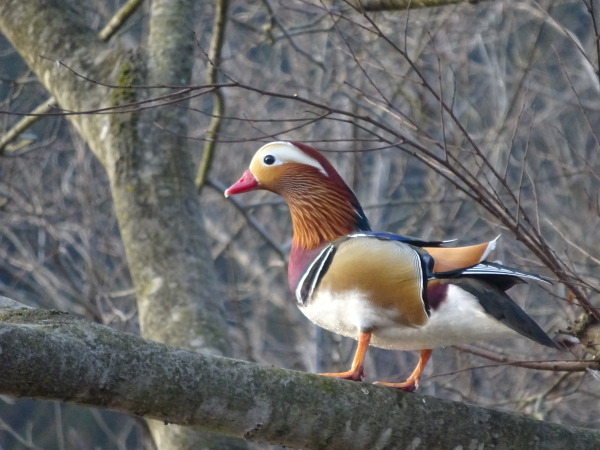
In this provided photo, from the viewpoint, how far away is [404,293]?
2.11m

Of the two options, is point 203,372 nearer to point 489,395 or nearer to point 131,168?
point 131,168

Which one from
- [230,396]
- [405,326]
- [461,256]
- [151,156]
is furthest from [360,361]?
[151,156]

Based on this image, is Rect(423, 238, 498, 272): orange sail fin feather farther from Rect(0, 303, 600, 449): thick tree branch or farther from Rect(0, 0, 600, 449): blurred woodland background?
Rect(0, 0, 600, 449): blurred woodland background

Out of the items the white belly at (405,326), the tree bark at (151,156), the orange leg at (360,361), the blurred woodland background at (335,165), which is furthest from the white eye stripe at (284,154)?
the blurred woodland background at (335,165)

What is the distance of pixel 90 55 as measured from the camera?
3.50 metres

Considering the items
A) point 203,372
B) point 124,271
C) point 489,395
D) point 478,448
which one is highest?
point 203,372

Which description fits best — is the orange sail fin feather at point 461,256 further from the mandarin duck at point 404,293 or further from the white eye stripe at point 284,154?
the white eye stripe at point 284,154

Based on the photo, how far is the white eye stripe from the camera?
2387 mm

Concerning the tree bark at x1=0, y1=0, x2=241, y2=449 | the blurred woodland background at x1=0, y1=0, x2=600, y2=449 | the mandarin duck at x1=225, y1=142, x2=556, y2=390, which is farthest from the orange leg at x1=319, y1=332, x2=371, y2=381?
the blurred woodland background at x1=0, y1=0, x2=600, y2=449

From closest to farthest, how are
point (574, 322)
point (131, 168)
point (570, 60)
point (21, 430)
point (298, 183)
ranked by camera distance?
point (574, 322)
point (298, 183)
point (131, 168)
point (21, 430)
point (570, 60)

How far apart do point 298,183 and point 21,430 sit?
210 inches

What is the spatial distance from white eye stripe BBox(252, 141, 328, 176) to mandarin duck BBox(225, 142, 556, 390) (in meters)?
0.21

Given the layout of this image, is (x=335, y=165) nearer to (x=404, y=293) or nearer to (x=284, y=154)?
(x=284, y=154)

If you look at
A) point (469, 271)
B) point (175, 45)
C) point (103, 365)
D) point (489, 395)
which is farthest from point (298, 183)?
point (489, 395)
